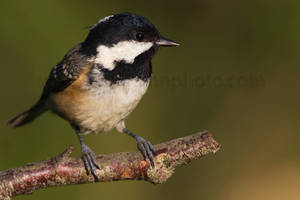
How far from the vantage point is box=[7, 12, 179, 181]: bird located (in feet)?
10.3

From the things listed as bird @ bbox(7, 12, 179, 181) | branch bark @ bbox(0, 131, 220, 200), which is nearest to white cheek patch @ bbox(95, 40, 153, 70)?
bird @ bbox(7, 12, 179, 181)

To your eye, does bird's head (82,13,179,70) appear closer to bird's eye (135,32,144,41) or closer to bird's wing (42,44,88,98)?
bird's eye (135,32,144,41)

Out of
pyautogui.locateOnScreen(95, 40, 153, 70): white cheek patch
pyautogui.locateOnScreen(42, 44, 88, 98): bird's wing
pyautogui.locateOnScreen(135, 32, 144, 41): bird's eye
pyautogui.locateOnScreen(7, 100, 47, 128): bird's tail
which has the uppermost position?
pyautogui.locateOnScreen(135, 32, 144, 41): bird's eye

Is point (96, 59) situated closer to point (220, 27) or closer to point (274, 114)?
point (220, 27)

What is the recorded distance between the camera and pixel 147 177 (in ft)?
9.02

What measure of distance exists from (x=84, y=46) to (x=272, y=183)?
187 centimetres

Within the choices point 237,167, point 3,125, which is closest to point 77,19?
point 3,125

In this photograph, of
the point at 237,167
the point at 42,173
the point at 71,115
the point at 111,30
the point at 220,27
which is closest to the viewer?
the point at 42,173

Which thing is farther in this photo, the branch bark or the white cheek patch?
the white cheek patch

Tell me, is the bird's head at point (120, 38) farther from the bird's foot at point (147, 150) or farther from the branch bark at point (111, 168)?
the branch bark at point (111, 168)

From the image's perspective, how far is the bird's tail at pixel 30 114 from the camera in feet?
12.7

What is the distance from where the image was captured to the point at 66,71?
3453 millimetres

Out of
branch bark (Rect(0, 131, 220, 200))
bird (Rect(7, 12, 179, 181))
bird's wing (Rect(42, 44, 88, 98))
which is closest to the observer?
branch bark (Rect(0, 131, 220, 200))

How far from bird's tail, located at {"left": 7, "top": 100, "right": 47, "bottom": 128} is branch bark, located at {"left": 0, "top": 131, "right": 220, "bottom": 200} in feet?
3.99
